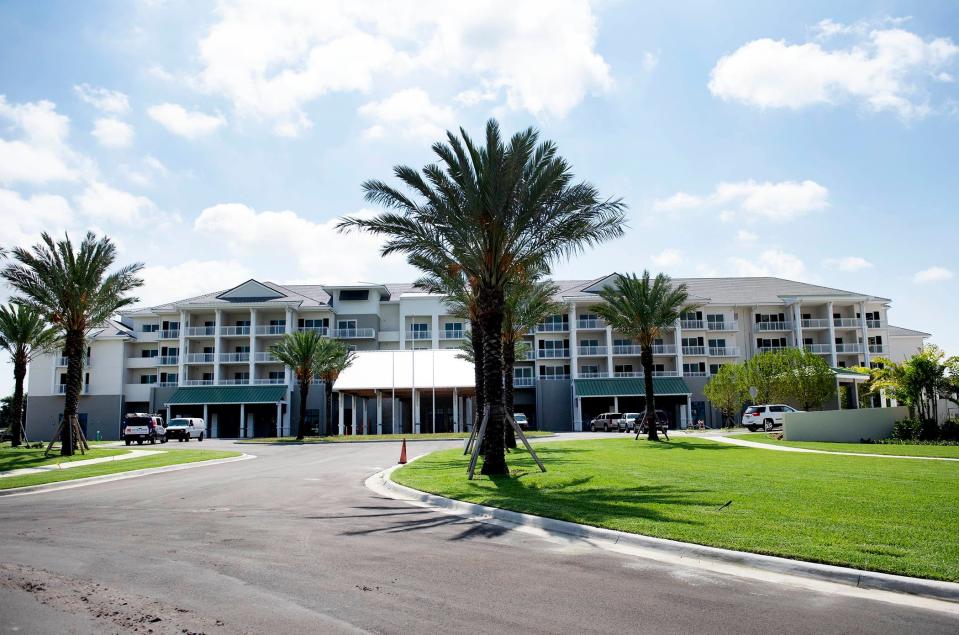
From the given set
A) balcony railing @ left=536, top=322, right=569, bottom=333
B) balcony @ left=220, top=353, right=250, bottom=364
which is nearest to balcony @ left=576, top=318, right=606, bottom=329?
balcony railing @ left=536, top=322, right=569, bottom=333

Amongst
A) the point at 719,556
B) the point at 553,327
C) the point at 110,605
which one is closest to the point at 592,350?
the point at 553,327

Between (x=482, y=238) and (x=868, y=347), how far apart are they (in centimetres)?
5929

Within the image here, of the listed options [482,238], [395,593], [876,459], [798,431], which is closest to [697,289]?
[798,431]

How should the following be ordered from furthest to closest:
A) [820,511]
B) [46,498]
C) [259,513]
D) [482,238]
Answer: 1. [482,238]
2. [46,498]
3. [259,513]
4. [820,511]

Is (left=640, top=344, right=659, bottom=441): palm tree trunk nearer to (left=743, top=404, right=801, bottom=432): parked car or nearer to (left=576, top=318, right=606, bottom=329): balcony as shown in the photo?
(left=743, top=404, right=801, bottom=432): parked car

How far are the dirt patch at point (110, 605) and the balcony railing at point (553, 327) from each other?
191ft

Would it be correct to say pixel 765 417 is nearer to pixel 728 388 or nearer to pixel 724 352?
pixel 728 388

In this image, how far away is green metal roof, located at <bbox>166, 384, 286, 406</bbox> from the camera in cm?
5884

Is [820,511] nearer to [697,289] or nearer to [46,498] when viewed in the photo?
[46,498]

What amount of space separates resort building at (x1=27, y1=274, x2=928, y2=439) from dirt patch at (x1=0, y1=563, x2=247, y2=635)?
2076 inches

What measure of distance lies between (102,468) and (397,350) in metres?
38.5

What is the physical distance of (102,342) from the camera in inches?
2557

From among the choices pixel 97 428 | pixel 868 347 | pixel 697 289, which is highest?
pixel 697 289

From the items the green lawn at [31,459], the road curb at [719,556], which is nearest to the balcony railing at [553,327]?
the green lawn at [31,459]
